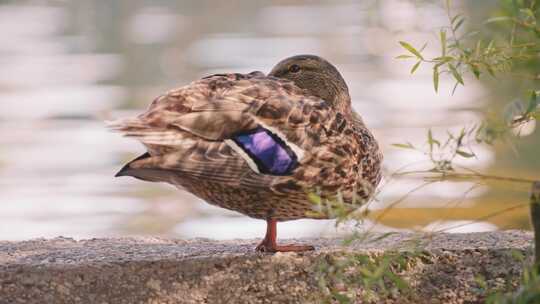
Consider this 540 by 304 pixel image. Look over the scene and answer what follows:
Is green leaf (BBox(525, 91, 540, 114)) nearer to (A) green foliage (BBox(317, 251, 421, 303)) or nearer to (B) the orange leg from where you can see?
(A) green foliage (BBox(317, 251, 421, 303))

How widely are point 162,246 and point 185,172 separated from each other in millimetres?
586

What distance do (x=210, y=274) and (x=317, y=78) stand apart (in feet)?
2.98

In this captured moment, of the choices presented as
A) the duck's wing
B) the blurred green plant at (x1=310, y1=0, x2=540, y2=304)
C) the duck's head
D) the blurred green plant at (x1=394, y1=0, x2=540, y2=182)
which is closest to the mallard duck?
the duck's wing

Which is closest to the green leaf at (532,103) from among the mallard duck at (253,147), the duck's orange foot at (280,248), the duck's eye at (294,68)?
the mallard duck at (253,147)

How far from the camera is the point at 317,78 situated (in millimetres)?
4949

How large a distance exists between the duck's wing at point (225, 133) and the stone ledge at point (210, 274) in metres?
0.25

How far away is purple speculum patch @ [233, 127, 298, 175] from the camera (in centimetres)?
432

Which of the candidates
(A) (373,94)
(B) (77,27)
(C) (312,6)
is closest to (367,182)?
(A) (373,94)

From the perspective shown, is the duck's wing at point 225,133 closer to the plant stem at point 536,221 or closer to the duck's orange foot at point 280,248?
the duck's orange foot at point 280,248

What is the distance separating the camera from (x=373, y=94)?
11094 millimetres

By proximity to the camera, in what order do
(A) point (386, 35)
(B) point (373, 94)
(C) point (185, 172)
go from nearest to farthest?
1. (C) point (185, 172)
2. (B) point (373, 94)
3. (A) point (386, 35)

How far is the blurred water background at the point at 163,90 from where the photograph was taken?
24.8 feet

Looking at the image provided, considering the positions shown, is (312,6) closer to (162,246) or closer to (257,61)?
(257,61)

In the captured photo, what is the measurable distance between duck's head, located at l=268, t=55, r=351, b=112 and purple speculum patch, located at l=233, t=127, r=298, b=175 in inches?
22.6
